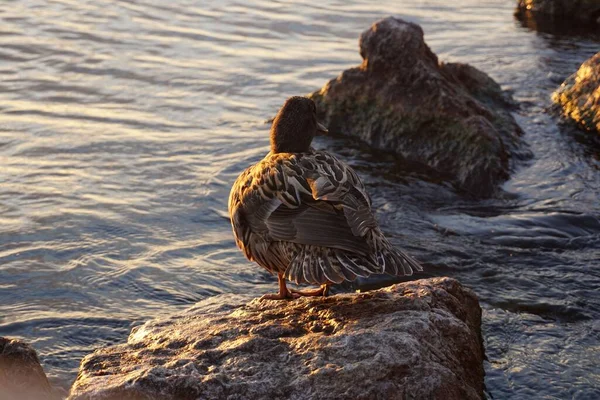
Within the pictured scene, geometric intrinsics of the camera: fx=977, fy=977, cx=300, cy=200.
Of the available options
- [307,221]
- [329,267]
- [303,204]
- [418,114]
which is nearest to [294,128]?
[303,204]

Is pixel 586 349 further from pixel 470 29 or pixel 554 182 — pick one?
pixel 470 29

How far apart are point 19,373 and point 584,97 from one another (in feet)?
25.8

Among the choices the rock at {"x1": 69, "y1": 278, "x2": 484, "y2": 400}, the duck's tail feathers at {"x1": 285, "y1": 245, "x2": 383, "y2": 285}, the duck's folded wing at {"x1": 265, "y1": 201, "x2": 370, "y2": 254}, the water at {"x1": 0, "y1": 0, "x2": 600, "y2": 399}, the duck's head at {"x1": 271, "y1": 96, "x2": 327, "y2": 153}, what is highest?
the duck's head at {"x1": 271, "y1": 96, "x2": 327, "y2": 153}

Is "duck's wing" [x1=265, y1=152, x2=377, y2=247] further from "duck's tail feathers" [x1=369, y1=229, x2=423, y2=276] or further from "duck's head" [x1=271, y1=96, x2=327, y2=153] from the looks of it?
"duck's head" [x1=271, y1=96, x2=327, y2=153]

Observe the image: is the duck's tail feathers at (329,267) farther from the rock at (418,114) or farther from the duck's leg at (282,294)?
the rock at (418,114)

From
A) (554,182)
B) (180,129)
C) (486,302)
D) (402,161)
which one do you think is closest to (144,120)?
(180,129)

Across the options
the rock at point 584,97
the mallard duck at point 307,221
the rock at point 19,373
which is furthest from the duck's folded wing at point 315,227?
the rock at point 584,97

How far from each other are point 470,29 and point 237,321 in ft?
37.0

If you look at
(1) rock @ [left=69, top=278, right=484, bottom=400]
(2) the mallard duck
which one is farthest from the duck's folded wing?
Result: (1) rock @ [left=69, top=278, right=484, bottom=400]

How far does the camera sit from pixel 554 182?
9359 mm

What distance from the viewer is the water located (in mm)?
6797

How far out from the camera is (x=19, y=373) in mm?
5039

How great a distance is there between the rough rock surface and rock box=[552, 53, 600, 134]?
5.00m

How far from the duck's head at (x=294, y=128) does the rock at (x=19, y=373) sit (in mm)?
2179
